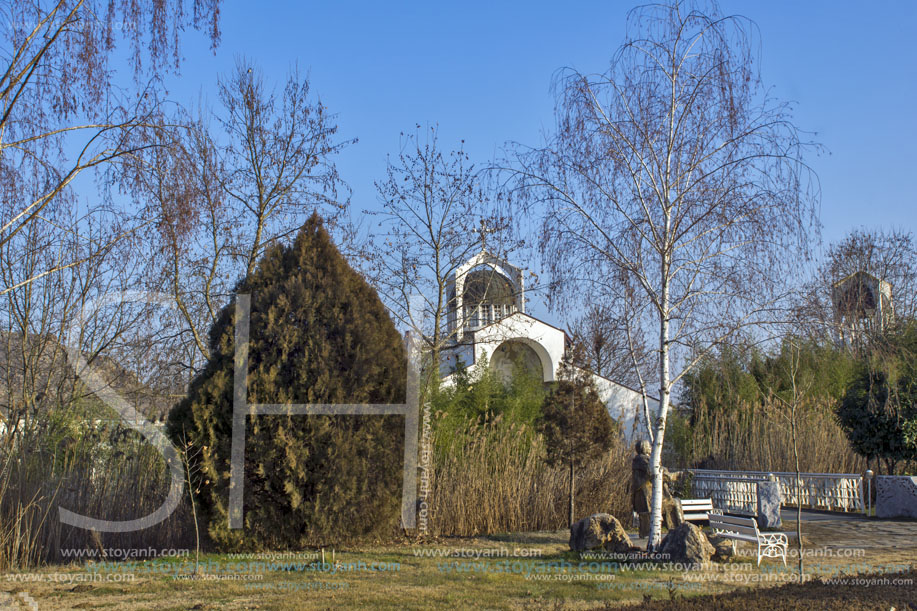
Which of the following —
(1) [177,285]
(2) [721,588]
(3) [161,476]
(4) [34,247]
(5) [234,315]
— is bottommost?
(2) [721,588]

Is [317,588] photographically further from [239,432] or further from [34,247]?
[34,247]

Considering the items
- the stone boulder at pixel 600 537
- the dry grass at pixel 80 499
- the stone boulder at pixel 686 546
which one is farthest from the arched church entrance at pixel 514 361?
the dry grass at pixel 80 499

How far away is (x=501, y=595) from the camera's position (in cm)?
627

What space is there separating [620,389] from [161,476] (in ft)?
64.7

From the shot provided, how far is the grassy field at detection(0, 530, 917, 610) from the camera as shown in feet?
19.5

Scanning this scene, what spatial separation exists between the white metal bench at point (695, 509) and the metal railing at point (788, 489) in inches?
135

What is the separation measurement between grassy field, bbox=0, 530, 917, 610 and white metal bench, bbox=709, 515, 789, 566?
0.18 meters

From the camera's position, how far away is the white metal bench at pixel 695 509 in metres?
10.3

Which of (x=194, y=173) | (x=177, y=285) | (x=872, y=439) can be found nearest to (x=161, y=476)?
(x=177, y=285)

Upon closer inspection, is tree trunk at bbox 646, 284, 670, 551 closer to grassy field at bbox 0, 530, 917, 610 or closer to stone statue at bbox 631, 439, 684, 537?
grassy field at bbox 0, 530, 917, 610

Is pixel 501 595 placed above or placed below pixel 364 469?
below

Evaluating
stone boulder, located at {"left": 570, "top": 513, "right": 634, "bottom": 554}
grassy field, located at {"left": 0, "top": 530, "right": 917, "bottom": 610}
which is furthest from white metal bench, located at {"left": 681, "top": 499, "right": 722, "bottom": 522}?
stone boulder, located at {"left": 570, "top": 513, "right": 634, "bottom": 554}

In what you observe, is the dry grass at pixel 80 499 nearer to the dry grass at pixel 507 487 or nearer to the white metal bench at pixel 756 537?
the dry grass at pixel 507 487

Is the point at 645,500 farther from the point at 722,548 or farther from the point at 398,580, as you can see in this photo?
the point at 398,580
